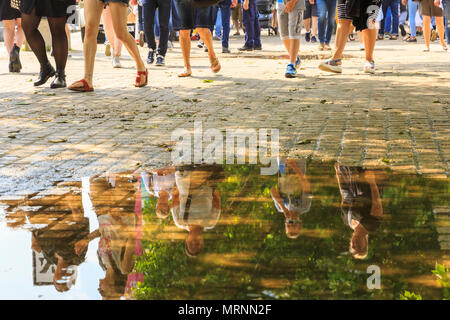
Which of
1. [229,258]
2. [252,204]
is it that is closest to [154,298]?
[229,258]

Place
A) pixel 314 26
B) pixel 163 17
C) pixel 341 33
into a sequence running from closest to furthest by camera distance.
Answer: pixel 341 33, pixel 163 17, pixel 314 26

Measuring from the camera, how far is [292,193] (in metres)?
5.02

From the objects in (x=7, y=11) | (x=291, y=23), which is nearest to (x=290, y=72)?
(x=291, y=23)

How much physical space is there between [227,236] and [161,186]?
1.25 metres

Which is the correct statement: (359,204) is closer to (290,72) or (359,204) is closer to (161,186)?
(161,186)

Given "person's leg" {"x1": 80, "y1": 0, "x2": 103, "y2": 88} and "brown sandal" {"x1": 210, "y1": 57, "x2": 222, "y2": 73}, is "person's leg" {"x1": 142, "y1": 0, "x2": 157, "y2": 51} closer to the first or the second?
"brown sandal" {"x1": 210, "y1": 57, "x2": 222, "y2": 73}

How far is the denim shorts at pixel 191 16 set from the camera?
11.5 m

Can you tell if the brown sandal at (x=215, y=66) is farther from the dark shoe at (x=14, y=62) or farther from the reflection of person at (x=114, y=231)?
the reflection of person at (x=114, y=231)

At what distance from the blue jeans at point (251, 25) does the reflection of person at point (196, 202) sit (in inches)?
520

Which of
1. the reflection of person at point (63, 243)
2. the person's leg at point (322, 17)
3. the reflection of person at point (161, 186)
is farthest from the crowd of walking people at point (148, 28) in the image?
→ the reflection of person at point (63, 243)

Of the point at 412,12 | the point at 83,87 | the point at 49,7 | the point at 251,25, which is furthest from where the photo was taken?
the point at 412,12

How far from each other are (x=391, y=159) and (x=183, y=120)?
8.63ft

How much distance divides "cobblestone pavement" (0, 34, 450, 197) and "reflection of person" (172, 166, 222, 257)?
1.77ft
